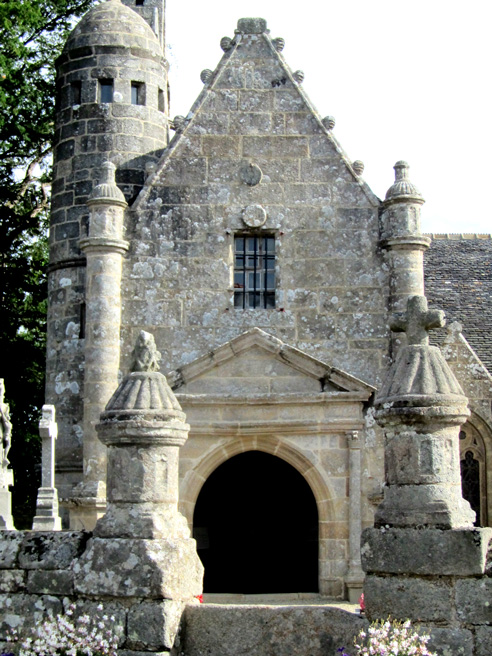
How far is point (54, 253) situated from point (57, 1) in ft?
32.1

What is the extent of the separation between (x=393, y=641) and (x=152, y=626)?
1.52 metres

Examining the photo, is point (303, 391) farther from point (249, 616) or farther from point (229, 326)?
point (249, 616)

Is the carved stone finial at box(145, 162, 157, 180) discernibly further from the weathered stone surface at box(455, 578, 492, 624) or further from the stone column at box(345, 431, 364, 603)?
the weathered stone surface at box(455, 578, 492, 624)

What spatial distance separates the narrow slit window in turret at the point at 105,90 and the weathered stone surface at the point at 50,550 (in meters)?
10.8

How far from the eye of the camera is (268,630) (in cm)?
711

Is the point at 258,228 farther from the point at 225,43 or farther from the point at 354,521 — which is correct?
the point at 354,521

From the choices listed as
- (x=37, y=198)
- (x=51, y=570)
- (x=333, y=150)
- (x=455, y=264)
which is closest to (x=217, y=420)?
(x=333, y=150)

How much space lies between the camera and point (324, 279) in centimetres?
1522

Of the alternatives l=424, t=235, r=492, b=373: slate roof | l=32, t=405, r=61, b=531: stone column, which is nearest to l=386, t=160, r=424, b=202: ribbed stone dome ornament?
l=32, t=405, r=61, b=531: stone column

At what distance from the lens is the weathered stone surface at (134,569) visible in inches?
280

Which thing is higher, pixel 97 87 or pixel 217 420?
pixel 97 87

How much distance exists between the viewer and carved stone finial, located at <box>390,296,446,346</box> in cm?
743

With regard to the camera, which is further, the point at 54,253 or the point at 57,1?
the point at 57,1

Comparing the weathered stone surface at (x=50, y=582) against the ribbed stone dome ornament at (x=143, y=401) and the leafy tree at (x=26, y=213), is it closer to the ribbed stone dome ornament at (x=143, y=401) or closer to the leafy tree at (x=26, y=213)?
the ribbed stone dome ornament at (x=143, y=401)
